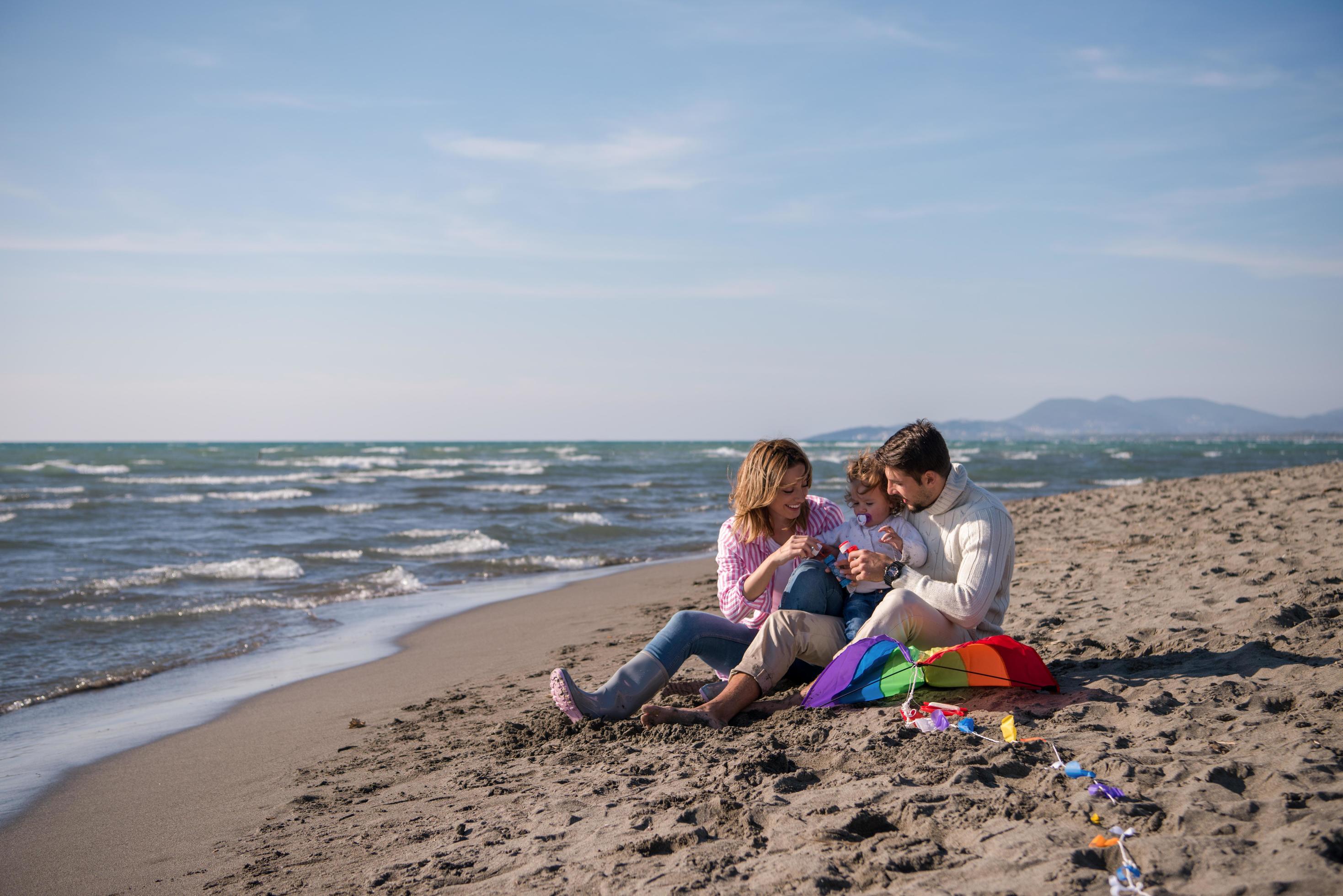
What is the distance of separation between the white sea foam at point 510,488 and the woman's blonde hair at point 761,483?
18170 millimetres

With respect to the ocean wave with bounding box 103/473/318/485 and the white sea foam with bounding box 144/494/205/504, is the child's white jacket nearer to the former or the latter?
the white sea foam with bounding box 144/494/205/504

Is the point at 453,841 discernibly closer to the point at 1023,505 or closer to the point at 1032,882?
the point at 1032,882

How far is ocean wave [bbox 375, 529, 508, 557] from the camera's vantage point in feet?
40.5

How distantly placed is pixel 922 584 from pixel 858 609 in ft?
1.07

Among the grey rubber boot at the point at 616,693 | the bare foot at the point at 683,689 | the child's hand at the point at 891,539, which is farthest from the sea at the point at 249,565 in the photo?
the child's hand at the point at 891,539

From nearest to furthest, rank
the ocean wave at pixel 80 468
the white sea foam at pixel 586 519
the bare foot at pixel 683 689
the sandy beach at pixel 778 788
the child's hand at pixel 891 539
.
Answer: the sandy beach at pixel 778 788
the child's hand at pixel 891 539
the bare foot at pixel 683 689
the white sea foam at pixel 586 519
the ocean wave at pixel 80 468

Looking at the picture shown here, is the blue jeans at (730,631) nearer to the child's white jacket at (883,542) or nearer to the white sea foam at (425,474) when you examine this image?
the child's white jacket at (883,542)

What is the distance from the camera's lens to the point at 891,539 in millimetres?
3852

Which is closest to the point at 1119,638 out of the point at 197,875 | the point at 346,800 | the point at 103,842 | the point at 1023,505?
the point at 346,800

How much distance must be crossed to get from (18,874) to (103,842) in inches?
11.1

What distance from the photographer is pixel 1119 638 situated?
183 inches

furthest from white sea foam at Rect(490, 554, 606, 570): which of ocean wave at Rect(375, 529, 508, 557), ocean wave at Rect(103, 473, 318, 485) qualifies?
ocean wave at Rect(103, 473, 318, 485)

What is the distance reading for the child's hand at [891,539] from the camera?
3.85 metres

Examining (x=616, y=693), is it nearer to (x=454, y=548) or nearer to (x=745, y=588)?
(x=745, y=588)
